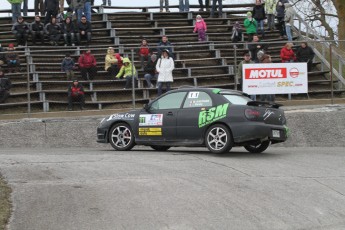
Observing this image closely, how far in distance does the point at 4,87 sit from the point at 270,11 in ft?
40.3

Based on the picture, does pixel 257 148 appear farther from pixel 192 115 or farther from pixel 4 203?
pixel 4 203

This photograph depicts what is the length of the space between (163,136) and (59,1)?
15769 mm

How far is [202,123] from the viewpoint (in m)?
16.4

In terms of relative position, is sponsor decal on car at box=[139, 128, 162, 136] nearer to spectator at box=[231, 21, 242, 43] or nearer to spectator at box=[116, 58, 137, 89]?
spectator at box=[116, 58, 137, 89]

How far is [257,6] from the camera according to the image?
93.1 ft

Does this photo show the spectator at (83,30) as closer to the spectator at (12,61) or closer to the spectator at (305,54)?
the spectator at (12,61)

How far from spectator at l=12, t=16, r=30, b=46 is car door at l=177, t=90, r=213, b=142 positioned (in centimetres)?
1156

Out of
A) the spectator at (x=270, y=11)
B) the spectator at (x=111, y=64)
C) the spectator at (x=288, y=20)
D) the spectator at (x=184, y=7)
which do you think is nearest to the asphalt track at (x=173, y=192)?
the spectator at (x=111, y=64)

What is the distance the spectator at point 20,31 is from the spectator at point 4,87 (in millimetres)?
5403

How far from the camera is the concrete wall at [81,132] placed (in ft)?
69.5

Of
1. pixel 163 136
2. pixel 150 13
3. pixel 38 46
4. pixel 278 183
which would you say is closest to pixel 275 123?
pixel 163 136

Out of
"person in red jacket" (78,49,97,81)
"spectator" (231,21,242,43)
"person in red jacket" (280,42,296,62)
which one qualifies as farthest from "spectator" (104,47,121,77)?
"spectator" (231,21,242,43)

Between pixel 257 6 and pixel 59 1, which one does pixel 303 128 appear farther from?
pixel 59 1

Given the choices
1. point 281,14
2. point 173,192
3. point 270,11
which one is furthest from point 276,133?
point 281,14
